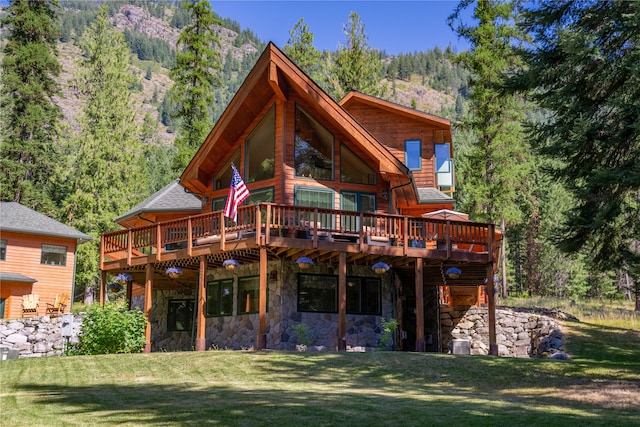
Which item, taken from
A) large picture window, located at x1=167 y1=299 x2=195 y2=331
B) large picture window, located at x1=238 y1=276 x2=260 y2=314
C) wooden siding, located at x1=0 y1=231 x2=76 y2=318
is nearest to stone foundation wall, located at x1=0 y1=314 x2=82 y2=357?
large picture window, located at x1=167 y1=299 x2=195 y2=331

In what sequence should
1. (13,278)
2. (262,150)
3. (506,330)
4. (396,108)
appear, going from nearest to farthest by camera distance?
(262,150), (506,330), (396,108), (13,278)

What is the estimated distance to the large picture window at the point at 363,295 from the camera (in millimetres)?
22781

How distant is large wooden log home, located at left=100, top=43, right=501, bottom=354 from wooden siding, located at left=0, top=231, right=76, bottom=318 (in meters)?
10.3

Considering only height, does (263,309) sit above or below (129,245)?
below

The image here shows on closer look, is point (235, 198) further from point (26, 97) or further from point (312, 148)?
point (26, 97)

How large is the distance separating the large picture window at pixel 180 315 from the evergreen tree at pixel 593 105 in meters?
15.2

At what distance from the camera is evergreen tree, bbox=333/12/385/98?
4622 centimetres

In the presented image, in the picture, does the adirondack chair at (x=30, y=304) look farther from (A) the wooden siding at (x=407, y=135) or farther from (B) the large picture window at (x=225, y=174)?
(A) the wooden siding at (x=407, y=135)

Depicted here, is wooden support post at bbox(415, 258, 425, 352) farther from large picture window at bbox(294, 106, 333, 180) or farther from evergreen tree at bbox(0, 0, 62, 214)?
evergreen tree at bbox(0, 0, 62, 214)

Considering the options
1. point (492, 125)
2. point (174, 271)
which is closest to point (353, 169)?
point (174, 271)

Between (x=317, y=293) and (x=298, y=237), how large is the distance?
1.86m

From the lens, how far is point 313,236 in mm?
20469

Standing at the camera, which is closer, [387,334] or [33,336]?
[387,334]

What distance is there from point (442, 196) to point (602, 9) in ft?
41.7
